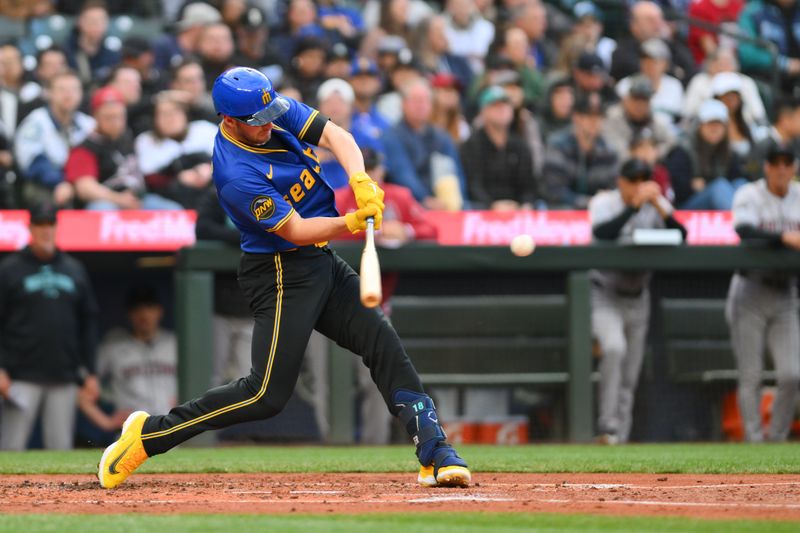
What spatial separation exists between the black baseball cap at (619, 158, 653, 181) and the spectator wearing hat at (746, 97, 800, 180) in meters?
1.78

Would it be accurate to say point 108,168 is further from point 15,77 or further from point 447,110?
point 447,110

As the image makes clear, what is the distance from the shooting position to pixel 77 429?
1110 centimetres

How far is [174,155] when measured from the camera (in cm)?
1044

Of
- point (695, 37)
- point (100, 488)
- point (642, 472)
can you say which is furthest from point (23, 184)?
point (695, 37)

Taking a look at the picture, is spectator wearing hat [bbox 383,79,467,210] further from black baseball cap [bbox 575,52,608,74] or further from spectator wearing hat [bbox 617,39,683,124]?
spectator wearing hat [bbox 617,39,683,124]

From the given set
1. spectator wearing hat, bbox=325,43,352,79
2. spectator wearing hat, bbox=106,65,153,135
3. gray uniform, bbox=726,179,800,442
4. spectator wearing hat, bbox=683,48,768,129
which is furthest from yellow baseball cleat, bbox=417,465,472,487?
spectator wearing hat, bbox=683,48,768,129

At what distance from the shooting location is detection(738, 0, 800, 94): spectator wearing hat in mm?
13477

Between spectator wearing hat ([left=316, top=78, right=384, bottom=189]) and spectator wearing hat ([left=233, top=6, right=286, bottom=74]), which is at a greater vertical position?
spectator wearing hat ([left=233, top=6, right=286, bottom=74])

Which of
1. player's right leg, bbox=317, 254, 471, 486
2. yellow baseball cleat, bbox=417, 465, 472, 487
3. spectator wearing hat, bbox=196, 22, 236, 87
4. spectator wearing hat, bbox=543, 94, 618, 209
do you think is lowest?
yellow baseball cleat, bbox=417, 465, 472, 487

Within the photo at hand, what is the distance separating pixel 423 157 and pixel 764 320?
9.62 ft

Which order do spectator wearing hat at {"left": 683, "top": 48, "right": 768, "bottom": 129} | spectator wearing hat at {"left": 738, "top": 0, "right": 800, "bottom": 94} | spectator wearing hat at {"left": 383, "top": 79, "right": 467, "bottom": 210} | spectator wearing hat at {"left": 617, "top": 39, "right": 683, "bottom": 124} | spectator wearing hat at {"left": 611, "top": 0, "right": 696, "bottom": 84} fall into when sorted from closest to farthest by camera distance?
spectator wearing hat at {"left": 383, "top": 79, "right": 467, "bottom": 210}
spectator wearing hat at {"left": 683, "top": 48, "right": 768, "bottom": 129}
spectator wearing hat at {"left": 617, "top": 39, "right": 683, "bottom": 124}
spectator wearing hat at {"left": 611, "top": 0, "right": 696, "bottom": 84}
spectator wearing hat at {"left": 738, "top": 0, "right": 800, "bottom": 94}

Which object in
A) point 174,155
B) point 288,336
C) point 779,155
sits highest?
point 174,155

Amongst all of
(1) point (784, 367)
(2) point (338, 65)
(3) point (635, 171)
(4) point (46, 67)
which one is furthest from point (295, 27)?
(1) point (784, 367)

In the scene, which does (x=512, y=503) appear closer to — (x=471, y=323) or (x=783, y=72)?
(x=471, y=323)
